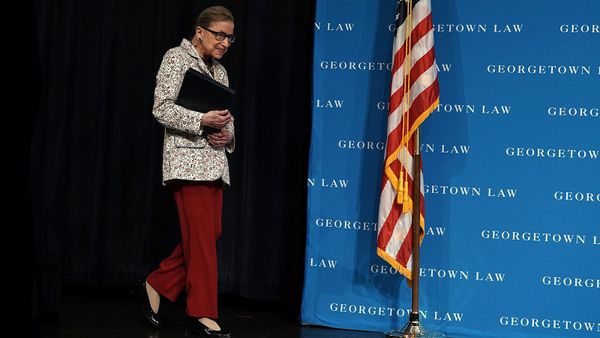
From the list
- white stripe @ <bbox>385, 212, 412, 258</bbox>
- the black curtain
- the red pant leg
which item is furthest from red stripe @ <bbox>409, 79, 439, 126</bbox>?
the red pant leg

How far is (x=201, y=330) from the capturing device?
3.93 meters

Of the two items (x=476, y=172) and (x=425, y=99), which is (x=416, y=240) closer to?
(x=476, y=172)

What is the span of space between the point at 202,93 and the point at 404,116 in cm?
98

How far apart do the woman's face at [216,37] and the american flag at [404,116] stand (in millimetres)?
812

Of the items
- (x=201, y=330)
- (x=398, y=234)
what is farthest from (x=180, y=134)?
(x=398, y=234)

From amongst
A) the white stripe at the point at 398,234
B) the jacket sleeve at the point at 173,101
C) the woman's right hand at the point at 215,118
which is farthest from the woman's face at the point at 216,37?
the white stripe at the point at 398,234

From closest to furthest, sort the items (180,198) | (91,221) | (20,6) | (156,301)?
1. (20,6)
2. (180,198)
3. (156,301)
4. (91,221)

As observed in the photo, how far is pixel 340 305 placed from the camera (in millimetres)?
4309

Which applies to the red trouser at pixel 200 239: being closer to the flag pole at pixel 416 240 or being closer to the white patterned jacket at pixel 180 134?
the white patterned jacket at pixel 180 134

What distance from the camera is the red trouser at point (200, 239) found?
12.6 feet

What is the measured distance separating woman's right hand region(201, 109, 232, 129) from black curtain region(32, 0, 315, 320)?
1.28m

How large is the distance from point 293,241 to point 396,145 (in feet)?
4.03

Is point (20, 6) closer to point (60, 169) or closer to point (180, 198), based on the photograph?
point (180, 198)

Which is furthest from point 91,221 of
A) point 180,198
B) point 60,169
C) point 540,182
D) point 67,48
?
point 540,182
